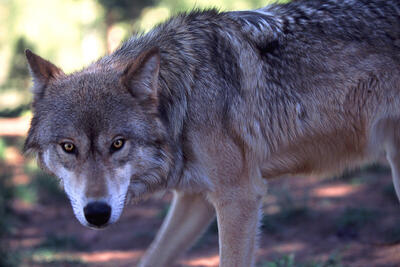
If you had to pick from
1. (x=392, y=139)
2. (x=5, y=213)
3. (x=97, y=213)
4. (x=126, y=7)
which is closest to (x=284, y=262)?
(x=392, y=139)

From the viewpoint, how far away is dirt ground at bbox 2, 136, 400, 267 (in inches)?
189

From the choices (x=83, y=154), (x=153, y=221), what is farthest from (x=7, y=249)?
(x=83, y=154)

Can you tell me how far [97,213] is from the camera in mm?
2762

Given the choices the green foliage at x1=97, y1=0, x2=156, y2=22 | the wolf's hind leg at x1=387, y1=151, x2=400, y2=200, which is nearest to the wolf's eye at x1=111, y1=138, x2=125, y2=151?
the wolf's hind leg at x1=387, y1=151, x2=400, y2=200

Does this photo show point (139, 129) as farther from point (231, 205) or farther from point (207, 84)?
point (231, 205)

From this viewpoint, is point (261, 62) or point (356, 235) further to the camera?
point (356, 235)

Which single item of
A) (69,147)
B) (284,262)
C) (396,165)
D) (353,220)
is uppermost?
(69,147)

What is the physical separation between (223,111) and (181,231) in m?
1.04

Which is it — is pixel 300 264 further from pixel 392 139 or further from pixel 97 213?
pixel 97 213

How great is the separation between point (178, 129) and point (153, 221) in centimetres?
354

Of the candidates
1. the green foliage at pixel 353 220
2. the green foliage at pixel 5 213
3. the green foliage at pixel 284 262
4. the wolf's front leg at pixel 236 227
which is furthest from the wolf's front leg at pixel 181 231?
the green foliage at pixel 353 220

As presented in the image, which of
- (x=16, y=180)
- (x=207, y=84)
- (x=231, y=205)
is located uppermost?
(x=207, y=84)

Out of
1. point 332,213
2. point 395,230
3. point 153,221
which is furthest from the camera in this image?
point 153,221

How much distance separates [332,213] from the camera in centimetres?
574
